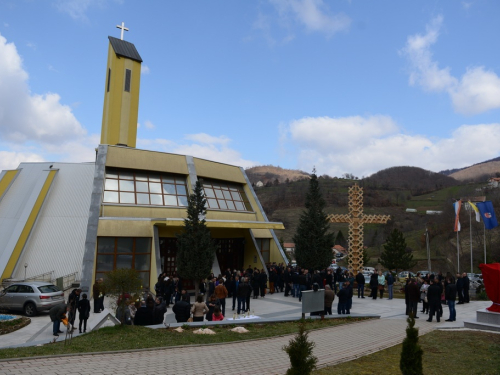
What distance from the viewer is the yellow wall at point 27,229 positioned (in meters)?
19.2

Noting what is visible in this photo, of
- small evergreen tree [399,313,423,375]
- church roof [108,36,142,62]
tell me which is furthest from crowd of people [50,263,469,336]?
church roof [108,36,142,62]

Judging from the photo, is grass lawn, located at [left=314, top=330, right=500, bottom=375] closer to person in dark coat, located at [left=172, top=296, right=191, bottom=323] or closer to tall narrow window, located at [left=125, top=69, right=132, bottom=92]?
person in dark coat, located at [left=172, top=296, right=191, bottom=323]

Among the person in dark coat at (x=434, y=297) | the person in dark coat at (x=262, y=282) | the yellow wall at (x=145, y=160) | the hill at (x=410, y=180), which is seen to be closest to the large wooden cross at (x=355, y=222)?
the person in dark coat at (x=262, y=282)

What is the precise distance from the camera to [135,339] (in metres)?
10.4

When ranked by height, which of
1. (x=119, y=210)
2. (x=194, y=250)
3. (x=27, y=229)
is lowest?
(x=194, y=250)

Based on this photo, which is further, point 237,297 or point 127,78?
point 127,78

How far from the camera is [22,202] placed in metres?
22.7

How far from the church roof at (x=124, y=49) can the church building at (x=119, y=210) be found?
96mm

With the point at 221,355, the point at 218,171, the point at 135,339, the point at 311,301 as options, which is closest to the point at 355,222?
the point at 218,171

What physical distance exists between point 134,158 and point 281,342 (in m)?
16.7

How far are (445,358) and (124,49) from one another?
28.7m

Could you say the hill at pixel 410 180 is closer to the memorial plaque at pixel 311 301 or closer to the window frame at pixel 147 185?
the window frame at pixel 147 185

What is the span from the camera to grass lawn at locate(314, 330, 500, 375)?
337 inches

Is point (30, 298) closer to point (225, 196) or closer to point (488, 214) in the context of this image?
point (225, 196)
